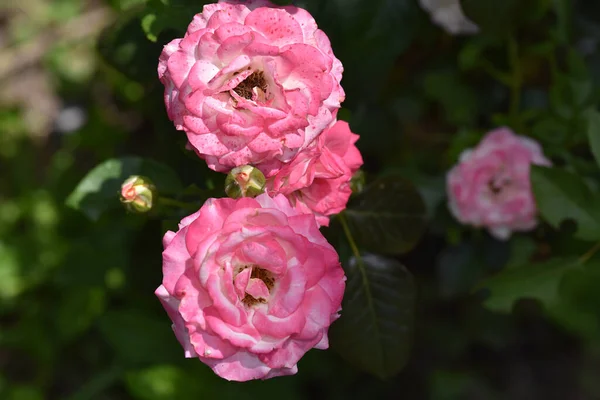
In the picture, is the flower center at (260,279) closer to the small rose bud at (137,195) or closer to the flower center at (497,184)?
the small rose bud at (137,195)

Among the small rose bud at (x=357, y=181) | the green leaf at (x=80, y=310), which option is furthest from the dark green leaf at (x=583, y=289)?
the green leaf at (x=80, y=310)

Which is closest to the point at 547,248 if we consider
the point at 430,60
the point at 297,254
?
the point at 430,60

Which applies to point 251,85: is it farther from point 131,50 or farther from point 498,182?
point 498,182

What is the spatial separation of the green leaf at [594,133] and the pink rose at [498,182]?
150 millimetres

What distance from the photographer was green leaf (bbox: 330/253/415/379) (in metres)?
0.99

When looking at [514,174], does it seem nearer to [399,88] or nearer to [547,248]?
[547,248]

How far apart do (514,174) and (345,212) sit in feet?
1.27

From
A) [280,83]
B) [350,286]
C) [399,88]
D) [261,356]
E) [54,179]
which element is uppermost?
[280,83]

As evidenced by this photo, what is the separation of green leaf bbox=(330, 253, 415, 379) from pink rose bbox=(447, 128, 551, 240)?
28 cm

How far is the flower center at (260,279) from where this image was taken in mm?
803

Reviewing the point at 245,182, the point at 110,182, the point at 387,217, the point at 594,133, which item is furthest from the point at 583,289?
the point at 110,182

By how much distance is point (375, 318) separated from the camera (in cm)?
101

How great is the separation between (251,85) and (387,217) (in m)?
0.35

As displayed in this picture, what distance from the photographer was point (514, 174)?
1209mm
